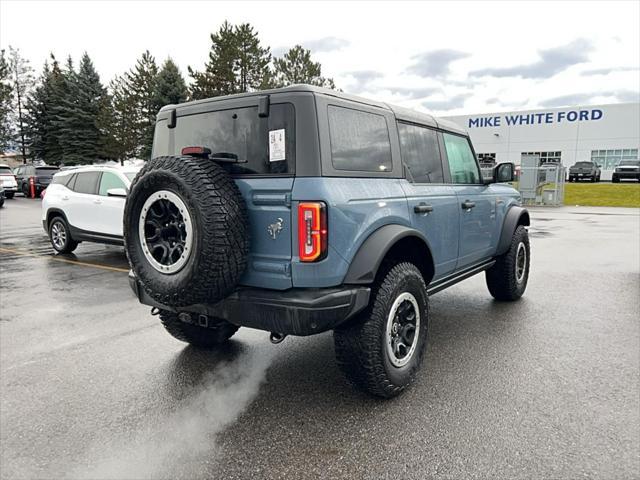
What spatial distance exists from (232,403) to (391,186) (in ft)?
6.10

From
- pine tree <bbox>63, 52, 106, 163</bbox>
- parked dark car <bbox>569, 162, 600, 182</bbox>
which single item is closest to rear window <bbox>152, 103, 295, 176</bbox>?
parked dark car <bbox>569, 162, 600, 182</bbox>

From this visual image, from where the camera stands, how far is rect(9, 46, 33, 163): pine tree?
50094 millimetres

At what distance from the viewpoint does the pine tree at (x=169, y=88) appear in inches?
1510

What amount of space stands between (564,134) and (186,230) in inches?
1901

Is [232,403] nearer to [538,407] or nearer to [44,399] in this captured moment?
[44,399]

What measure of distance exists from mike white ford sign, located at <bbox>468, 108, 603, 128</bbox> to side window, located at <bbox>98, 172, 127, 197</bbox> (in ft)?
148

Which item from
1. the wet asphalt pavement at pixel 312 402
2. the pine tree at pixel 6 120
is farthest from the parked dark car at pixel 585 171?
the pine tree at pixel 6 120

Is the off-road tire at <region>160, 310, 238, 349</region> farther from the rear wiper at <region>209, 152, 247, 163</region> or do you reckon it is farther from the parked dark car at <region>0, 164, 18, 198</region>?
the parked dark car at <region>0, 164, 18, 198</region>

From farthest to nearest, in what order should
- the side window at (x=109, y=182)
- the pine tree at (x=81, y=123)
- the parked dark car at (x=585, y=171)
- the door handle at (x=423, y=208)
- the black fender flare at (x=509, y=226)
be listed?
the pine tree at (x=81, y=123), the parked dark car at (x=585, y=171), the side window at (x=109, y=182), the black fender flare at (x=509, y=226), the door handle at (x=423, y=208)

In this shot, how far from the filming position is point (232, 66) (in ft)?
134

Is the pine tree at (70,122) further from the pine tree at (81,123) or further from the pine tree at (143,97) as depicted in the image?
the pine tree at (143,97)

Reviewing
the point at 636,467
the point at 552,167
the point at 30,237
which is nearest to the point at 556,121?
the point at 552,167

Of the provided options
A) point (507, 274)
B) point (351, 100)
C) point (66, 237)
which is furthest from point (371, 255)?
point (66, 237)

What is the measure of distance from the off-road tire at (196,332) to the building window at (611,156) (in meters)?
46.3
